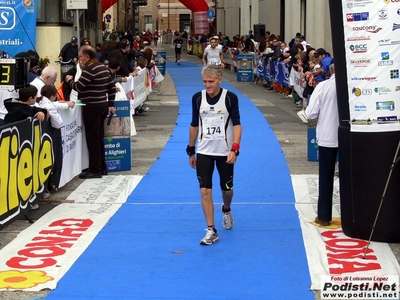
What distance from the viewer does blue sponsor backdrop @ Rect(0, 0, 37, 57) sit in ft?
69.5

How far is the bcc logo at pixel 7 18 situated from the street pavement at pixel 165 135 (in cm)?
429

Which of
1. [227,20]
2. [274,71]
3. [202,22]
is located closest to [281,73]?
[274,71]

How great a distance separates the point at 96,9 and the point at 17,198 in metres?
27.8

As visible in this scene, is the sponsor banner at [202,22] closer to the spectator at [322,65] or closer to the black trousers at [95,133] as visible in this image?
the spectator at [322,65]

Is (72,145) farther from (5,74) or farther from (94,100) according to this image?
(5,74)

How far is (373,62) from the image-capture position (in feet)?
25.3

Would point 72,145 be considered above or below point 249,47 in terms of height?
below

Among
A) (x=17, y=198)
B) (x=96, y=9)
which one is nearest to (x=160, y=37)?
(x=96, y=9)

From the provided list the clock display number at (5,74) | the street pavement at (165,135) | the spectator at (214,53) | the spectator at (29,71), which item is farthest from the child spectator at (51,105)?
the spectator at (214,53)

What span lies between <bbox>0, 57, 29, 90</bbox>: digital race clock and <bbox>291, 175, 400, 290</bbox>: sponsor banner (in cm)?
380

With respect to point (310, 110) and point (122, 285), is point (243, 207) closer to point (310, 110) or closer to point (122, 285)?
point (310, 110)

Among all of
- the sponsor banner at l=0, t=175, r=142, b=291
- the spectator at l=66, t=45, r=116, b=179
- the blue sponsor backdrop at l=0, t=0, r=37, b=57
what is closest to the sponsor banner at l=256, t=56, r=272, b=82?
the blue sponsor backdrop at l=0, t=0, r=37, b=57

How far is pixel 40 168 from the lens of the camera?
9727 mm

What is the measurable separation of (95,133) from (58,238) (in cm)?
351
